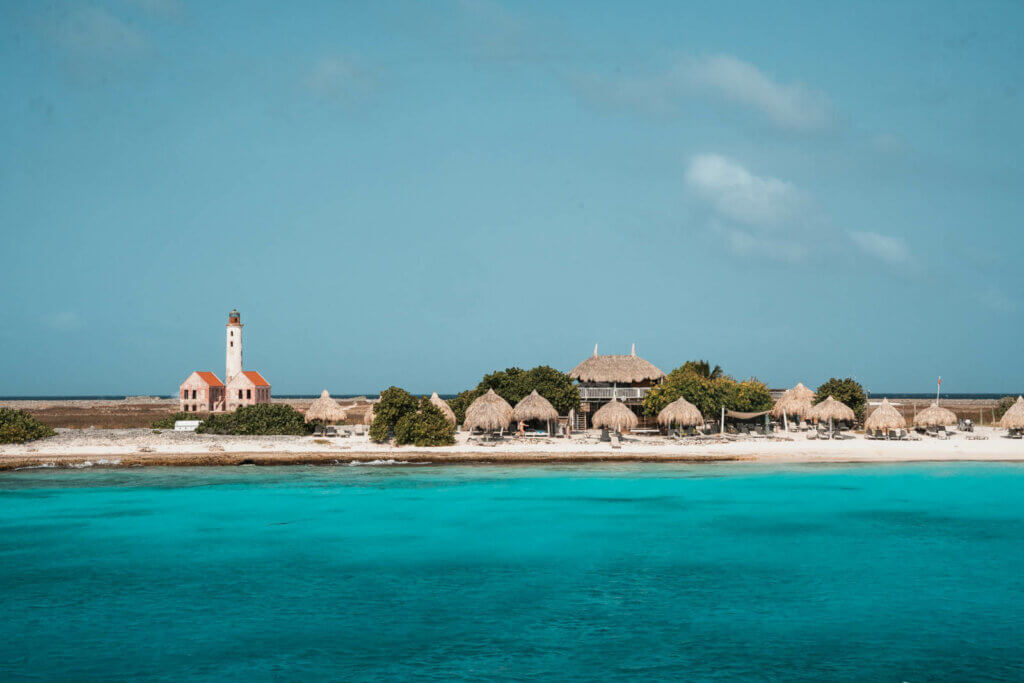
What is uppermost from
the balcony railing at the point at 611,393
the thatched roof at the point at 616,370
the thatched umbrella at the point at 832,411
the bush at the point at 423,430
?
the thatched roof at the point at 616,370

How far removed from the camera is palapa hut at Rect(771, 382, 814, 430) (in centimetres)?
4541

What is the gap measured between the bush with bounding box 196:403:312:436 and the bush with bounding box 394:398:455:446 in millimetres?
6348

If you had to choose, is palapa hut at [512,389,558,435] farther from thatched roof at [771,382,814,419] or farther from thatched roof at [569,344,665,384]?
thatched roof at [771,382,814,419]

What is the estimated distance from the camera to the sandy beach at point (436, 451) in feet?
112

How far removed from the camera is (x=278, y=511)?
24.7 meters

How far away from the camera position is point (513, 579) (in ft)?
57.2

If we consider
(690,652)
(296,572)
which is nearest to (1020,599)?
(690,652)

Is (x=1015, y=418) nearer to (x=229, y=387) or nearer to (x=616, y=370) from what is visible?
(x=616, y=370)

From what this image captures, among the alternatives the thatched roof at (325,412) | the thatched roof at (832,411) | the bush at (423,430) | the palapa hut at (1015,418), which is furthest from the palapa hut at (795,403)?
the thatched roof at (325,412)

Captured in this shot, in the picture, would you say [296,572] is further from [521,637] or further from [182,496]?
[182,496]

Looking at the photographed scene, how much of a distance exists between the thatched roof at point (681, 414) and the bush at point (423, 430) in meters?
10.1

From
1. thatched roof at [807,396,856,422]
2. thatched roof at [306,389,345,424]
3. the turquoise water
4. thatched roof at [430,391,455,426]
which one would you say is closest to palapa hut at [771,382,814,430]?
thatched roof at [807,396,856,422]

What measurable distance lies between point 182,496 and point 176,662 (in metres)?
15.4

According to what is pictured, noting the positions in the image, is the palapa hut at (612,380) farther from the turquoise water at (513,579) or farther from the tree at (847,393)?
the turquoise water at (513,579)
